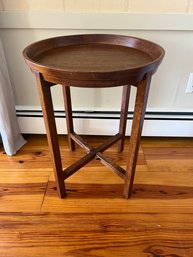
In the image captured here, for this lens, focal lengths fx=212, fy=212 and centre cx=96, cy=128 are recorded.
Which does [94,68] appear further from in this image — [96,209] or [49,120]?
[96,209]

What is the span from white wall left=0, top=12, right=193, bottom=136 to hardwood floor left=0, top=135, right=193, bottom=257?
28cm

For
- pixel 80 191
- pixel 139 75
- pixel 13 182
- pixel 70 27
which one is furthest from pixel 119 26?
pixel 13 182

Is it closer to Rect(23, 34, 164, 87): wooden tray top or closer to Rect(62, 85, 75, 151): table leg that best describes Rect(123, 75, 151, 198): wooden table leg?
Rect(23, 34, 164, 87): wooden tray top

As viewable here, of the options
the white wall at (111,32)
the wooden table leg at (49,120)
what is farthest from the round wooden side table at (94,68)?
the white wall at (111,32)

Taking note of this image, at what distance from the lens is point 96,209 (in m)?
0.87

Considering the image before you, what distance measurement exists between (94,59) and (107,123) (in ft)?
1.73

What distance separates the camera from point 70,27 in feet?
3.05

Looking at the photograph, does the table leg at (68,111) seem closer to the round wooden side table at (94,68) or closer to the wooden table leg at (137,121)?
the round wooden side table at (94,68)

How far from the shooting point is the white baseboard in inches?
45.8

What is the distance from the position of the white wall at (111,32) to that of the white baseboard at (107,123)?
3 centimetres

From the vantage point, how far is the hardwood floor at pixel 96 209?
0.75m

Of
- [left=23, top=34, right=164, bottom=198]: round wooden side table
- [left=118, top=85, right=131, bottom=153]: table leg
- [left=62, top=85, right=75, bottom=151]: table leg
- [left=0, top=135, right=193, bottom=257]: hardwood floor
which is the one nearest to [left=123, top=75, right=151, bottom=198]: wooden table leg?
[left=23, top=34, right=164, bottom=198]: round wooden side table

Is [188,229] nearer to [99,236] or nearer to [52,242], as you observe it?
[99,236]

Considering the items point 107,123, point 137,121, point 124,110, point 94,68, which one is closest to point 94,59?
point 94,68
